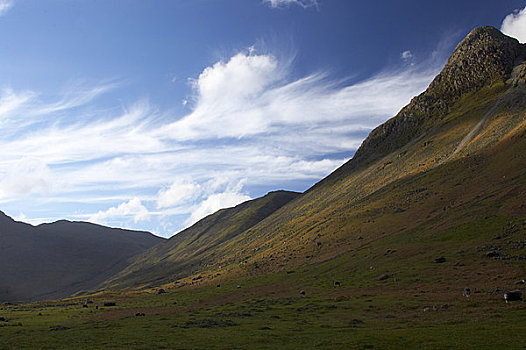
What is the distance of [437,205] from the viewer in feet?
331

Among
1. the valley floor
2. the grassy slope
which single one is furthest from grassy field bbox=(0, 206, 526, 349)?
the grassy slope

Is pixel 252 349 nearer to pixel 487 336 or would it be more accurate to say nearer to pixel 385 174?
pixel 487 336

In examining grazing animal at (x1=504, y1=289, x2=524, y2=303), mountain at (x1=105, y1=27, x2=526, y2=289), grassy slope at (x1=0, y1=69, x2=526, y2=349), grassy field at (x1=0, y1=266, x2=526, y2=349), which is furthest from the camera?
mountain at (x1=105, y1=27, x2=526, y2=289)

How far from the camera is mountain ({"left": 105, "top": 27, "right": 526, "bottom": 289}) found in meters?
72.0

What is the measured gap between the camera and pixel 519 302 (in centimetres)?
4025

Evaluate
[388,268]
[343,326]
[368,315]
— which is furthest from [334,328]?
[388,268]

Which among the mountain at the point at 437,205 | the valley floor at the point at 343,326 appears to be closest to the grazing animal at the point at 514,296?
the valley floor at the point at 343,326

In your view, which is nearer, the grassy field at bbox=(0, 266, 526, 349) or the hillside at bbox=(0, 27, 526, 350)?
the grassy field at bbox=(0, 266, 526, 349)

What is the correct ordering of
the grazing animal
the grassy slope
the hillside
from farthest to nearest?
the grazing animal < the hillside < the grassy slope

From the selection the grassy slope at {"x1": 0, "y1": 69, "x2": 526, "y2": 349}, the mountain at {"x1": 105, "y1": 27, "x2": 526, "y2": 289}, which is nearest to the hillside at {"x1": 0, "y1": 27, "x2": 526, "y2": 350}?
the grassy slope at {"x1": 0, "y1": 69, "x2": 526, "y2": 349}

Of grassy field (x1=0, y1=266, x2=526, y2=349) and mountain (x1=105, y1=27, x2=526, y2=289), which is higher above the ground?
mountain (x1=105, y1=27, x2=526, y2=289)

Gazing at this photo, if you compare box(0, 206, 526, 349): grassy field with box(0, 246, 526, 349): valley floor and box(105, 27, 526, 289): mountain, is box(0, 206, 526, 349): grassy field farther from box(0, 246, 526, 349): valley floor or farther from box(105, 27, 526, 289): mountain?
box(105, 27, 526, 289): mountain

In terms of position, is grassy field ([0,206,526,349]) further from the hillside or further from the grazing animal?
the grazing animal

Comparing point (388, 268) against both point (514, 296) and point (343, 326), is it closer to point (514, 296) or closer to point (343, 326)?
point (514, 296)
